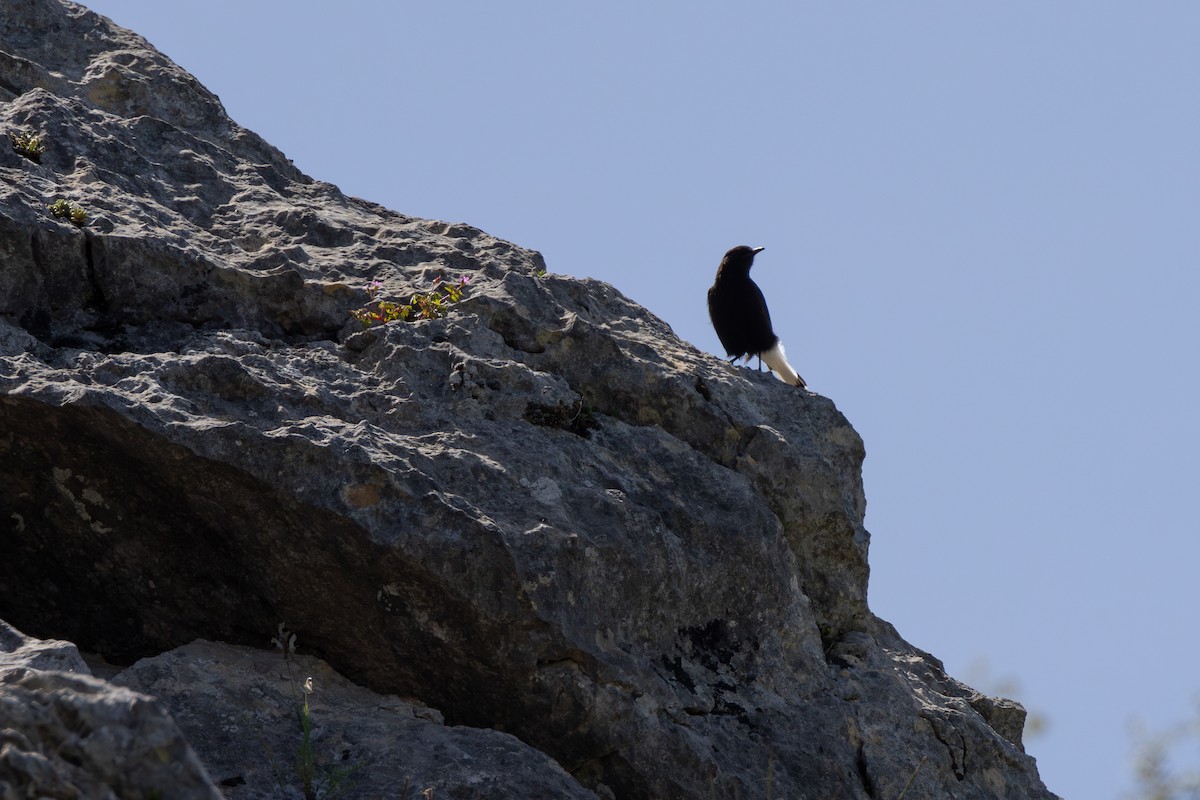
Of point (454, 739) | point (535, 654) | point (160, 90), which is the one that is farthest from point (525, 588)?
point (160, 90)

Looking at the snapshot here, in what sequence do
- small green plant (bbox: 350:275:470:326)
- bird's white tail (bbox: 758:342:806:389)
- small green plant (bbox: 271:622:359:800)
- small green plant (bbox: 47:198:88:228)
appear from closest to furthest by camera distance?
small green plant (bbox: 271:622:359:800), small green plant (bbox: 47:198:88:228), small green plant (bbox: 350:275:470:326), bird's white tail (bbox: 758:342:806:389)

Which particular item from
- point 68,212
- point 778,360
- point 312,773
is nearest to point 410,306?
point 68,212

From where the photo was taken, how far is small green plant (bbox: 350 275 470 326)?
732 cm

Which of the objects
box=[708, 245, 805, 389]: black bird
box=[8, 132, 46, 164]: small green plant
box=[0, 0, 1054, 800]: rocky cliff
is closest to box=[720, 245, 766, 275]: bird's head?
box=[708, 245, 805, 389]: black bird

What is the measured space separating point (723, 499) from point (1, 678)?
13.6 ft

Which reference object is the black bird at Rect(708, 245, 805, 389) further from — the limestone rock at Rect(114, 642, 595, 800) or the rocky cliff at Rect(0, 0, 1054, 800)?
the limestone rock at Rect(114, 642, 595, 800)

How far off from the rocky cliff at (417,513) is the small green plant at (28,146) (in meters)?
0.02

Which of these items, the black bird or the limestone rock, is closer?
the limestone rock

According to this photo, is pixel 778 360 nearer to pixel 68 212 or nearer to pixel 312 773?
pixel 68 212

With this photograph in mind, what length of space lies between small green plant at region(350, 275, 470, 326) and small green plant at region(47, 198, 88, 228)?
145 centimetres

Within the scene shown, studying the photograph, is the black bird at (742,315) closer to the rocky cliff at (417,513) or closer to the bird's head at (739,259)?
the bird's head at (739,259)

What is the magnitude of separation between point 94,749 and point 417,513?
8.26 ft

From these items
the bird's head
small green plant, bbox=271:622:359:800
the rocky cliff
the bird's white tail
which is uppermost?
the bird's head

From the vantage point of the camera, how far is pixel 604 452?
7098 mm
